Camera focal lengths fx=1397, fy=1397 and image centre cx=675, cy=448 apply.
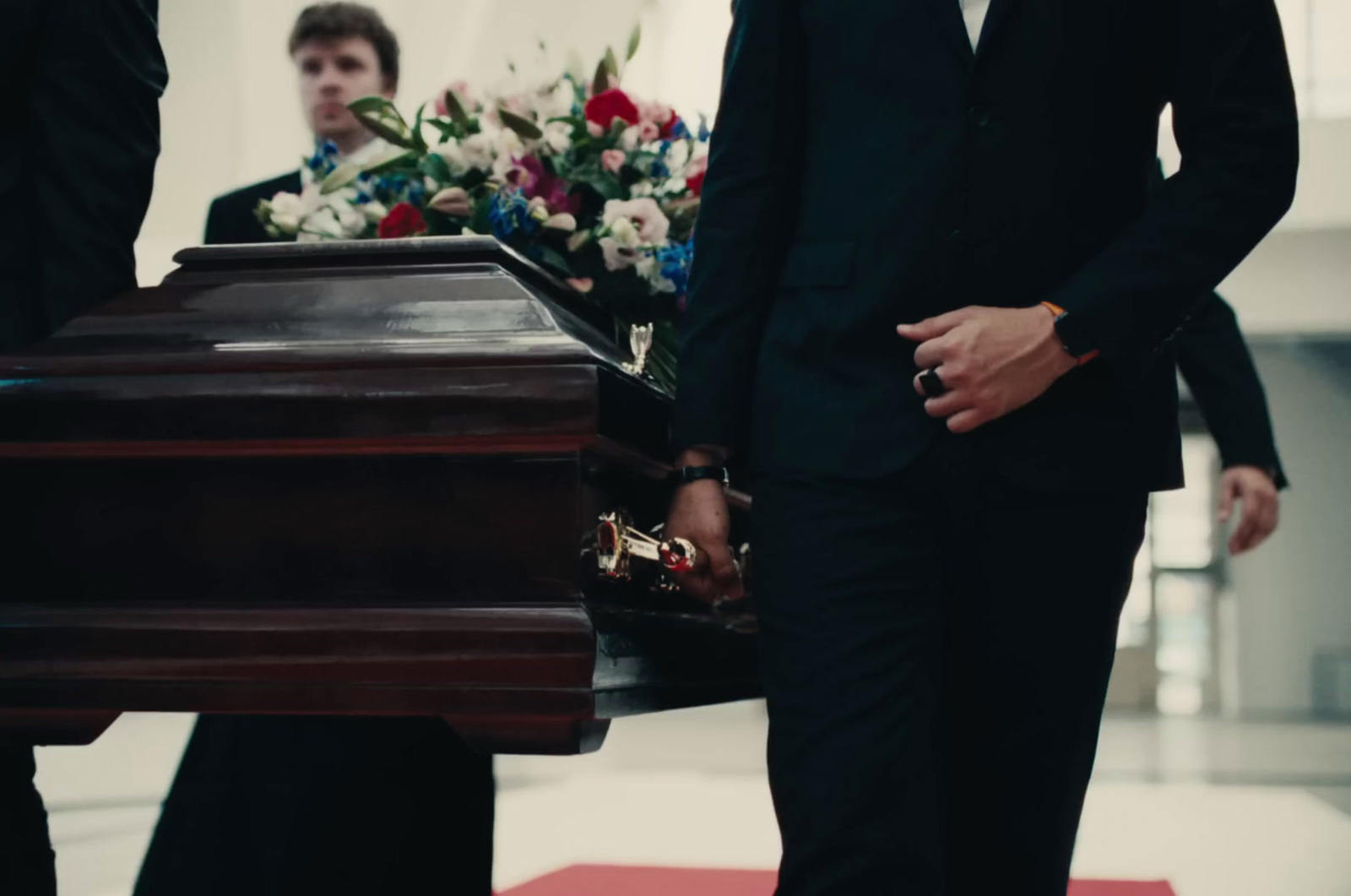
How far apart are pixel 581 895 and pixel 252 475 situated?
2149 mm

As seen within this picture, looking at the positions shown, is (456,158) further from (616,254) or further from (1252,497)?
(1252,497)

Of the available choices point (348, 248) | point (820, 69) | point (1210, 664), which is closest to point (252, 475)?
point (348, 248)

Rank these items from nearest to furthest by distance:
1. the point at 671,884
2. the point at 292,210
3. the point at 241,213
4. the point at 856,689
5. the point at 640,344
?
1. the point at 856,689
2. the point at 640,344
3. the point at 292,210
4. the point at 241,213
5. the point at 671,884

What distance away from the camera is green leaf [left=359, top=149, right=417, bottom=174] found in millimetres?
1922

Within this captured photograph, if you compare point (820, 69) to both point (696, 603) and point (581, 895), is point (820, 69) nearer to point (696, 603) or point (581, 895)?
point (696, 603)

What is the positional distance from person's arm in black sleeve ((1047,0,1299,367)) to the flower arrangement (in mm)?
742

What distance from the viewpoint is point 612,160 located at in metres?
1.90

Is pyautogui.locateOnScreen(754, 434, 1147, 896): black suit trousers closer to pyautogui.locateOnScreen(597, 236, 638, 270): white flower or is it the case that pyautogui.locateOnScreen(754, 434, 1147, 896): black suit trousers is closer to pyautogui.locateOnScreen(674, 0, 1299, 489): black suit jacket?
pyautogui.locateOnScreen(674, 0, 1299, 489): black suit jacket

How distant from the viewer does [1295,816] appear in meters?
5.79

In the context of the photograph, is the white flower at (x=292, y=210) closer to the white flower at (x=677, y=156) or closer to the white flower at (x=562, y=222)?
the white flower at (x=562, y=222)

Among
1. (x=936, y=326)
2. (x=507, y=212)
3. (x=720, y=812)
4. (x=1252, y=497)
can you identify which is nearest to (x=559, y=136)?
(x=507, y=212)

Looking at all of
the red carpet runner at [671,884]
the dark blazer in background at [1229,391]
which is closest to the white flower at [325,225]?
the dark blazer in background at [1229,391]

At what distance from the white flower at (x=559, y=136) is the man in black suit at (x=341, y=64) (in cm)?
71

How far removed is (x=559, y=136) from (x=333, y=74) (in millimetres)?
1040
